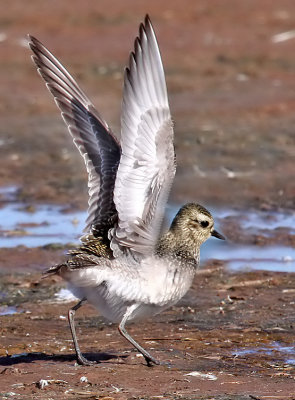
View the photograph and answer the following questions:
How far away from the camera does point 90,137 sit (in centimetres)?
767

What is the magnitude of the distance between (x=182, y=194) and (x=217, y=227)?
1.58 meters

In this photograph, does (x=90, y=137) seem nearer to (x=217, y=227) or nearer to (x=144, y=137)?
(x=144, y=137)

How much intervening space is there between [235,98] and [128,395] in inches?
480

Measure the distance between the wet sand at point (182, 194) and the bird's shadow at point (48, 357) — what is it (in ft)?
0.05

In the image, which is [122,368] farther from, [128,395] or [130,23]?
[130,23]

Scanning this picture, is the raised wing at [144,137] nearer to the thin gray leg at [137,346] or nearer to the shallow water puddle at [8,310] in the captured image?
the thin gray leg at [137,346]

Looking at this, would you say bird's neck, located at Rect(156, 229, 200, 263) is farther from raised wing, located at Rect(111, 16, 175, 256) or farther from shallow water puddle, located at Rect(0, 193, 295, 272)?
shallow water puddle, located at Rect(0, 193, 295, 272)

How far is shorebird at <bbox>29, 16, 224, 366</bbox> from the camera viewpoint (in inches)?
270

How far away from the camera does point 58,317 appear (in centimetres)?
873

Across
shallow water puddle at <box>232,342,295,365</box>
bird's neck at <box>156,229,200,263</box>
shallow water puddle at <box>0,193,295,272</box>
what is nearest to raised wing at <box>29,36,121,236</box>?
bird's neck at <box>156,229,200,263</box>

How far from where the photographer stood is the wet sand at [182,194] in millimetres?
7141

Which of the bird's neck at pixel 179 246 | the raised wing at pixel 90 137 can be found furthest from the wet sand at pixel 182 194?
the raised wing at pixel 90 137

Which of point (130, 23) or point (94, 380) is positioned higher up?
point (130, 23)

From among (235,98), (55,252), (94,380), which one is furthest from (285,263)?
(235,98)
